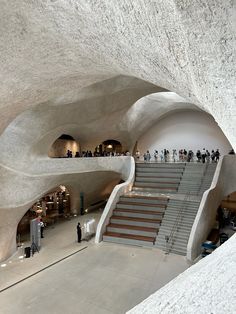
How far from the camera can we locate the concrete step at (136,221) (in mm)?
11859

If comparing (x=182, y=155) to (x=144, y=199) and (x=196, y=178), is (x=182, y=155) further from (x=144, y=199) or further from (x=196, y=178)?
(x=144, y=199)

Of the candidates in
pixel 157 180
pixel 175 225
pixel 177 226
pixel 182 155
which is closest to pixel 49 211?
pixel 157 180

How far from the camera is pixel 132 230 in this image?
1167 cm

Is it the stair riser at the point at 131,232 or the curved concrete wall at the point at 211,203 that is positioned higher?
the curved concrete wall at the point at 211,203

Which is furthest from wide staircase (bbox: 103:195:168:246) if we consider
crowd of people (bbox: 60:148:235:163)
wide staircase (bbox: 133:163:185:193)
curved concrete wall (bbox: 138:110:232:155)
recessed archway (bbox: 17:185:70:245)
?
curved concrete wall (bbox: 138:110:232:155)

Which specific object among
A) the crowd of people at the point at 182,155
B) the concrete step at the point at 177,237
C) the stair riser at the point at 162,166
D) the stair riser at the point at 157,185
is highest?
the crowd of people at the point at 182,155

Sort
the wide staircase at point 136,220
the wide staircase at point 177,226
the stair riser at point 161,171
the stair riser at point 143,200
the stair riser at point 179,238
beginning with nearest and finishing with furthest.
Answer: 1. the wide staircase at point 177,226
2. the stair riser at point 179,238
3. the wide staircase at point 136,220
4. the stair riser at point 143,200
5. the stair riser at point 161,171

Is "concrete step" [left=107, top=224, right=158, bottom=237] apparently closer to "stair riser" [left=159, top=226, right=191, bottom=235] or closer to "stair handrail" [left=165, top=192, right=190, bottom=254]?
"stair riser" [left=159, top=226, right=191, bottom=235]

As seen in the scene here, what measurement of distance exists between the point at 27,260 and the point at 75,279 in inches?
120

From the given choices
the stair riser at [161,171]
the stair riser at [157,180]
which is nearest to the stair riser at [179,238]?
the stair riser at [157,180]

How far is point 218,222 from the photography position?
14703 millimetres

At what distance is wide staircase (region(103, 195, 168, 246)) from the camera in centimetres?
1132

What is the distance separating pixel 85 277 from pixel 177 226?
5.35 meters

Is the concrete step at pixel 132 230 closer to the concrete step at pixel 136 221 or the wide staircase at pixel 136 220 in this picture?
the wide staircase at pixel 136 220
